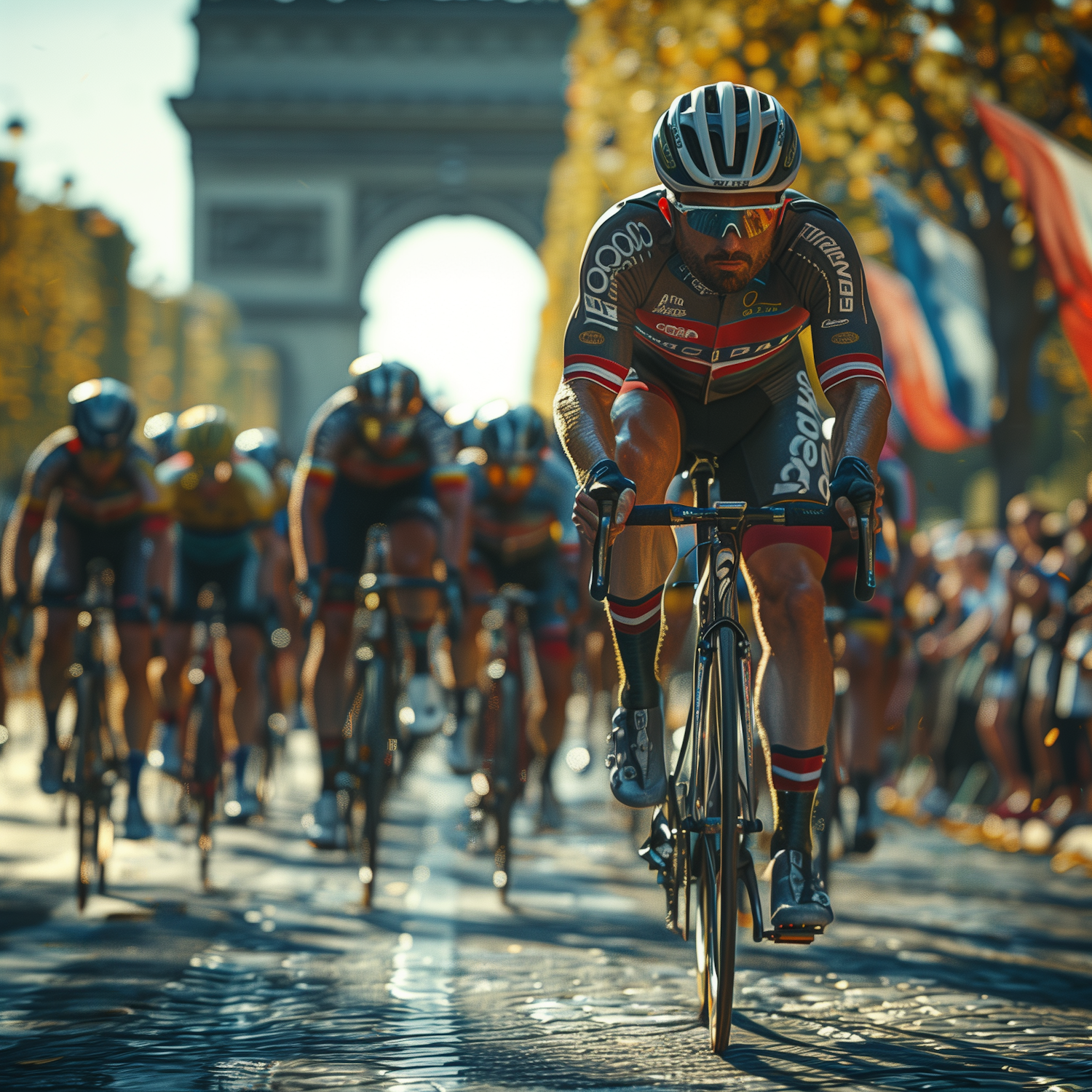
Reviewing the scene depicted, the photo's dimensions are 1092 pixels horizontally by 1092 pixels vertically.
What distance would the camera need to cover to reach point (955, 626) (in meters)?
13.8

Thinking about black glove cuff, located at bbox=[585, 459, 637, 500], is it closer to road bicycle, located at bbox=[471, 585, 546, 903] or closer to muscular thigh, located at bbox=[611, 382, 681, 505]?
muscular thigh, located at bbox=[611, 382, 681, 505]

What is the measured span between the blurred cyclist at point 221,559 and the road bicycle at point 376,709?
1.74 metres

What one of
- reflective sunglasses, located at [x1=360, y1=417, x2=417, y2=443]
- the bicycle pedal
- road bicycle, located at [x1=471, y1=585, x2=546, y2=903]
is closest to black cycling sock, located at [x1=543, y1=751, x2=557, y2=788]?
road bicycle, located at [x1=471, y1=585, x2=546, y2=903]

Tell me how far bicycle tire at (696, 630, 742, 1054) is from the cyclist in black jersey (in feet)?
0.55

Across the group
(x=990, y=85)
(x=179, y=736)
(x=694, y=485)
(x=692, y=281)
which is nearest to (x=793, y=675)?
(x=694, y=485)

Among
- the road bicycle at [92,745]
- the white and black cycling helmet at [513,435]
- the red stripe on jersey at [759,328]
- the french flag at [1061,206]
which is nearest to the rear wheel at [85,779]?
the road bicycle at [92,745]

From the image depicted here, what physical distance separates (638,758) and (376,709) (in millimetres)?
2987

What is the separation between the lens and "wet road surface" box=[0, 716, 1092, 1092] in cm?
471

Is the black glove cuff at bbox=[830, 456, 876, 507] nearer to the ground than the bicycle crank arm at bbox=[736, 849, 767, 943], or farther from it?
farther from it

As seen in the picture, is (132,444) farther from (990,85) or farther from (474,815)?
(990,85)

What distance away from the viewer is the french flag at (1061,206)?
11.7m

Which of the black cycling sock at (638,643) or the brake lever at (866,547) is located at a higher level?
the brake lever at (866,547)

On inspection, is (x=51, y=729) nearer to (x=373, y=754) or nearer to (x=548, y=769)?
(x=373, y=754)

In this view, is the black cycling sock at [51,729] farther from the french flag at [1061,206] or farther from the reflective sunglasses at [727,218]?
the french flag at [1061,206]
